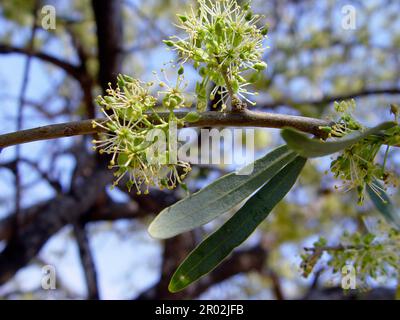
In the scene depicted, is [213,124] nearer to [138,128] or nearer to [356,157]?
[138,128]

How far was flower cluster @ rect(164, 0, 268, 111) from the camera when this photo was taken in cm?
131

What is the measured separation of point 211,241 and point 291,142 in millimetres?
400

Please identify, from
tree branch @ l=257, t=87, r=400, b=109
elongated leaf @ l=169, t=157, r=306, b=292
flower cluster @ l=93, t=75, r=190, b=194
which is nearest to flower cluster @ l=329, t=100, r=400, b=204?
elongated leaf @ l=169, t=157, r=306, b=292

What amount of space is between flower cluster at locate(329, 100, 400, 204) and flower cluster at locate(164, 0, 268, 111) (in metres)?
0.23

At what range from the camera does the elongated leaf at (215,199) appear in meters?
→ 1.24

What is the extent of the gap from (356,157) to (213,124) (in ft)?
1.18

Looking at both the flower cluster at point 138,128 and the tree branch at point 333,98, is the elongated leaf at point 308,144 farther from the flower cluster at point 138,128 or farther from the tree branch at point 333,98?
the tree branch at point 333,98

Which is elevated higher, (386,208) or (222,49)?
(222,49)

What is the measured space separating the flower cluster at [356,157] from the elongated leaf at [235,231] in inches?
4.7

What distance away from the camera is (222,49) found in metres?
1.32

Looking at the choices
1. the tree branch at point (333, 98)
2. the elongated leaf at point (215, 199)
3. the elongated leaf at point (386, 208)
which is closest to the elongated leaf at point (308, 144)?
the elongated leaf at point (215, 199)

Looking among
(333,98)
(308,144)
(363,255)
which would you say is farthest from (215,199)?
(333,98)

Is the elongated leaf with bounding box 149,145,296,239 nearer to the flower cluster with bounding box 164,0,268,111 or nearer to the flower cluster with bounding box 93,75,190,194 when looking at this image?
the flower cluster with bounding box 93,75,190,194
